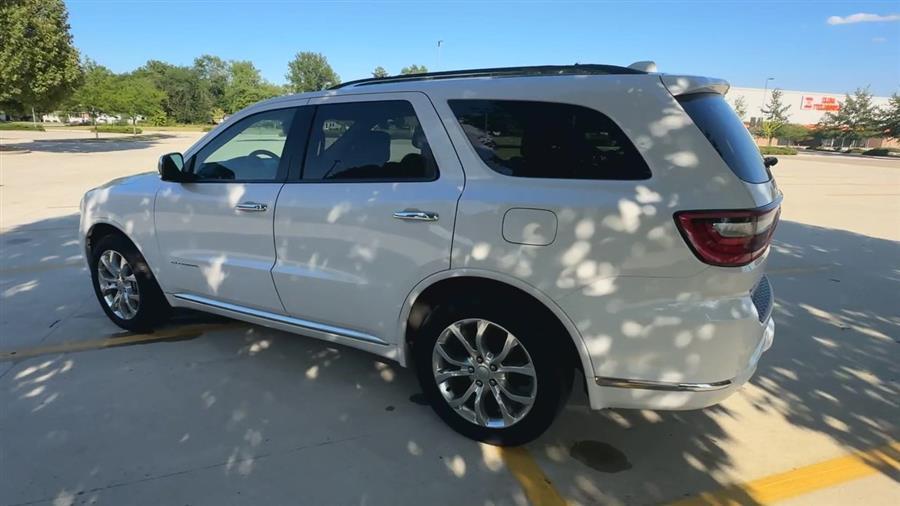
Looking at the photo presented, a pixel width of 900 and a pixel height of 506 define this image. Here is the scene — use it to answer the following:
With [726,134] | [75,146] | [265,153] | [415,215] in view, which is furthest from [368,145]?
[75,146]

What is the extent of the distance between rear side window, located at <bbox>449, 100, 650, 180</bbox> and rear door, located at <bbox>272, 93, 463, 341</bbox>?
191 mm

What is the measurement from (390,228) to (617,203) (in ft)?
3.76

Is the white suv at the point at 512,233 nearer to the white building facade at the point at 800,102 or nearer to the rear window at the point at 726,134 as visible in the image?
the rear window at the point at 726,134

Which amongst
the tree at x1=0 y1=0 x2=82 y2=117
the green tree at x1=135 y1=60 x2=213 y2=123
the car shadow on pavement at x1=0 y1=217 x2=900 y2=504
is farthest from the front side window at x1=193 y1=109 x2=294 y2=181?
the green tree at x1=135 y1=60 x2=213 y2=123

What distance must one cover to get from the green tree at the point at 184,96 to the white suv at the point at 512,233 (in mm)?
91694

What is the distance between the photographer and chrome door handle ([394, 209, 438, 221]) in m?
2.63

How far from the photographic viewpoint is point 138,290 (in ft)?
13.1

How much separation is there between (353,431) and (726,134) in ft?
7.83

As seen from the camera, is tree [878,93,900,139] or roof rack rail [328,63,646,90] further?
tree [878,93,900,139]

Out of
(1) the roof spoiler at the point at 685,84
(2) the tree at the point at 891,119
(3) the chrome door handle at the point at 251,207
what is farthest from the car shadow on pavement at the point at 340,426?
(2) the tree at the point at 891,119

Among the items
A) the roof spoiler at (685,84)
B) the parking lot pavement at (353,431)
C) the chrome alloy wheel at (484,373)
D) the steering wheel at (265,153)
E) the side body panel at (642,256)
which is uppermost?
the roof spoiler at (685,84)

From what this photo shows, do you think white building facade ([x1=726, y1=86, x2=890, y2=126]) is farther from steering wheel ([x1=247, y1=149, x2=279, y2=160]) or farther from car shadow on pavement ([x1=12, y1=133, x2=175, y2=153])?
steering wheel ([x1=247, y1=149, x2=279, y2=160])

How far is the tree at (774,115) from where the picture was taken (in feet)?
217

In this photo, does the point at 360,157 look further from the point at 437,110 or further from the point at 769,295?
the point at 769,295
